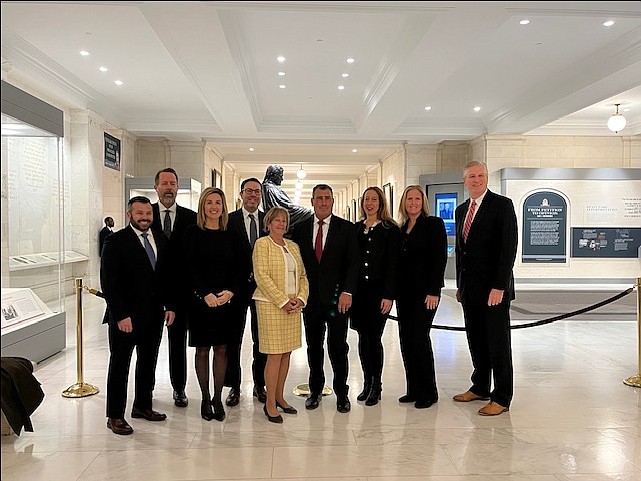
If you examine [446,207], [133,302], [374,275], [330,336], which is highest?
[446,207]

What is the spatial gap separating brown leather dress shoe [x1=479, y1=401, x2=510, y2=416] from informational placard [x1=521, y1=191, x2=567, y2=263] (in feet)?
36.1

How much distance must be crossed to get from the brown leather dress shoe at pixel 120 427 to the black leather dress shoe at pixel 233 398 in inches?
32.4

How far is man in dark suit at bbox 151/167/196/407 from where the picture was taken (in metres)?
4.27

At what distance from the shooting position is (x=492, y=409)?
4.29 metres

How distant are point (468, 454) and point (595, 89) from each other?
894 cm

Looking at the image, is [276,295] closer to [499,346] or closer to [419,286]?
[419,286]

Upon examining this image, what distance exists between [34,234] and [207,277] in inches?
113

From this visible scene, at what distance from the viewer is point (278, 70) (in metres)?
10.2

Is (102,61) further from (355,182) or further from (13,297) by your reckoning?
(355,182)


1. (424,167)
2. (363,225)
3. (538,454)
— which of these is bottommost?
(538,454)

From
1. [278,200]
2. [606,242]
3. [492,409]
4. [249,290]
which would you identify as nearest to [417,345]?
[492,409]

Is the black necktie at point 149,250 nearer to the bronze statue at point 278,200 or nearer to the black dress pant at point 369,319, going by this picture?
the bronze statue at point 278,200

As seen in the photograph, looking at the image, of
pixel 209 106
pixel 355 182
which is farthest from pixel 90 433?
pixel 355 182

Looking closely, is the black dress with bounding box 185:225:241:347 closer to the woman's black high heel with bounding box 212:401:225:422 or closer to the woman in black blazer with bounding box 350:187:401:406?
the woman's black high heel with bounding box 212:401:225:422
